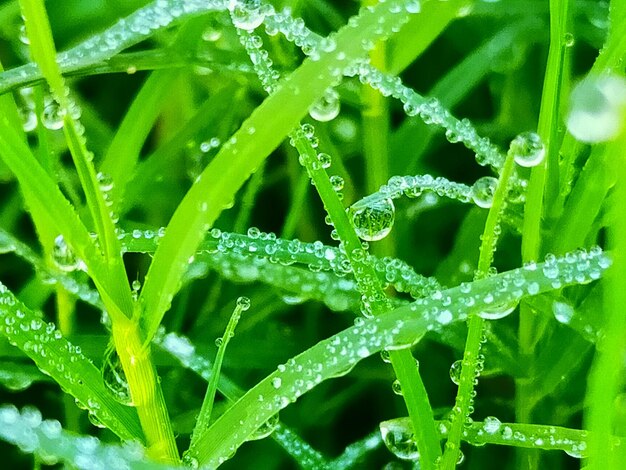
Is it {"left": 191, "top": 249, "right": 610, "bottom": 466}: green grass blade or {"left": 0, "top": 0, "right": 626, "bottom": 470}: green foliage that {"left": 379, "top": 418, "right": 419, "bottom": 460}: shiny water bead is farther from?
{"left": 191, "top": 249, "right": 610, "bottom": 466}: green grass blade

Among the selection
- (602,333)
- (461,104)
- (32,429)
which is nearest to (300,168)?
(461,104)

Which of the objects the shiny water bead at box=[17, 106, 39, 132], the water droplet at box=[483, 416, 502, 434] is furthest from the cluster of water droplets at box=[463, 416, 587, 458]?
the shiny water bead at box=[17, 106, 39, 132]

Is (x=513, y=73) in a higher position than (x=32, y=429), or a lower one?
higher

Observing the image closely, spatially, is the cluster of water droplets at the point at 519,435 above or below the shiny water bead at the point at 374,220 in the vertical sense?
below

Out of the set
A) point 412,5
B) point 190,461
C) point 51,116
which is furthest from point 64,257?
point 412,5

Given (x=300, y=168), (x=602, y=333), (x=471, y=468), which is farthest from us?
(x=300, y=168)

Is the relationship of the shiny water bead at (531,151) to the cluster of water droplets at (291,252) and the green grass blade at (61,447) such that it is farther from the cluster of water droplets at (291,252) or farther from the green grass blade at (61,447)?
the green grass blade at (61,447)

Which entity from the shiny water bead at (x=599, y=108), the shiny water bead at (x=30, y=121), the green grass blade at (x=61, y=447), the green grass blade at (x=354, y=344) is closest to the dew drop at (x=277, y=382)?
the green grass blade at (x=354, y=344)

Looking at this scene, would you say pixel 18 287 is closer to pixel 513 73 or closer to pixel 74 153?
pixel 74 153
